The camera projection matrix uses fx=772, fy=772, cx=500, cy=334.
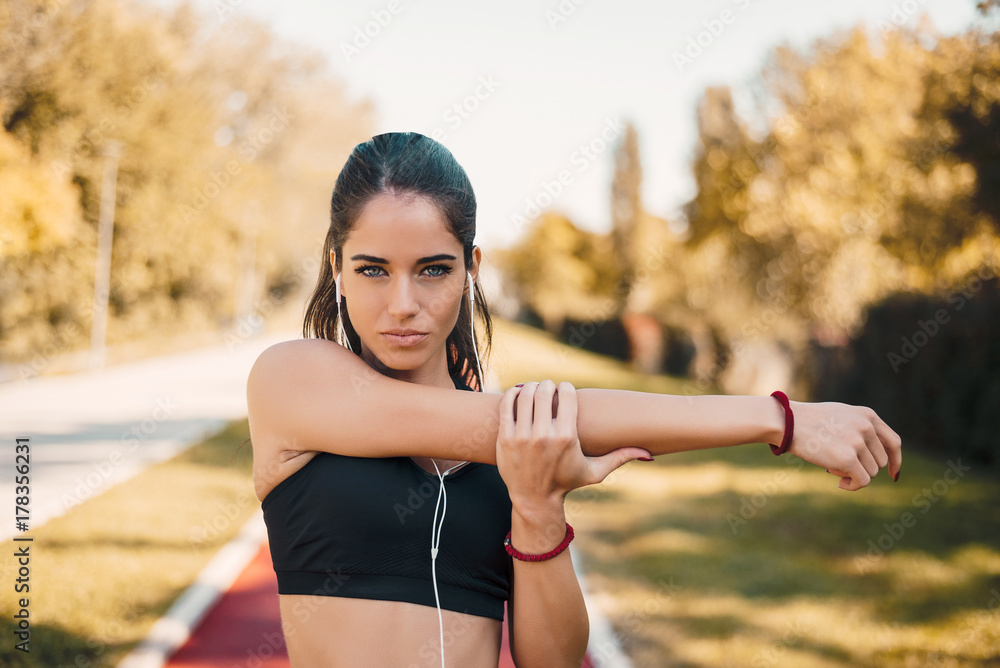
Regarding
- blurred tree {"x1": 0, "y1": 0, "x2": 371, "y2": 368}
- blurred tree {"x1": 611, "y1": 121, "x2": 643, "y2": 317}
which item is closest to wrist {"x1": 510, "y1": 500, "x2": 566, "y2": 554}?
blurred tree {"x1": 0, "y1": 0, "x2": 371, "y2": 368}

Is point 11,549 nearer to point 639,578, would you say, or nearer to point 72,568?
point 72,568

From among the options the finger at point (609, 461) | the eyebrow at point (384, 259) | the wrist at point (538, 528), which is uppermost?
the eyebrow at point (384, 259)

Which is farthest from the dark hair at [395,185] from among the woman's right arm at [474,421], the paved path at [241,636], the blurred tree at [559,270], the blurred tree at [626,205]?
the blurred tree at [559,270]

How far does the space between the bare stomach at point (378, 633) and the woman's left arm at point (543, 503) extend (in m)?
0.13

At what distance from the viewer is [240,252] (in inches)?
1452

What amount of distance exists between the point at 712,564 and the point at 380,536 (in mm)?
5702

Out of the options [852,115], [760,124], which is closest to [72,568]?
[852,115]

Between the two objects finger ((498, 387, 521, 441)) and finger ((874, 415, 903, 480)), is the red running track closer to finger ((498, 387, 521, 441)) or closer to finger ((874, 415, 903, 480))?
finger ((874, 415, 903, 480))

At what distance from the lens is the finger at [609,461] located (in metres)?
1.62

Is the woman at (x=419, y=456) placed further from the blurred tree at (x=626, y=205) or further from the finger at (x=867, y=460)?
the blurred tree at (x=626, y=205)

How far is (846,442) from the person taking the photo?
5.38 ft

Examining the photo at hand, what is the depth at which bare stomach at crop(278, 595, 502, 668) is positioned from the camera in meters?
1.66

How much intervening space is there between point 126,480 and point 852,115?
1598 centimetres

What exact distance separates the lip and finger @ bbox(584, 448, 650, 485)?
0.46 m
